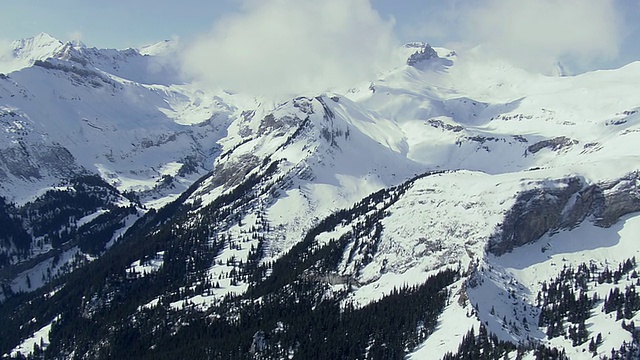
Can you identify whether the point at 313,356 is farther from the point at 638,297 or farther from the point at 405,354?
the point at 638,297

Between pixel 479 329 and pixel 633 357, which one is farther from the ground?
pixel 479 329

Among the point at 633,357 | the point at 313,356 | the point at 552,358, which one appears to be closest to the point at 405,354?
the point at 313,356

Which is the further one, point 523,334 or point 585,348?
point 523,334

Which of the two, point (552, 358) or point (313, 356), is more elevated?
point (313, 356)

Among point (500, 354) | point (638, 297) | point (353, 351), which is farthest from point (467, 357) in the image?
point (638, 297)

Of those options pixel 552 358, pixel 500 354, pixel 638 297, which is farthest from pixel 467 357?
pixel 638 297

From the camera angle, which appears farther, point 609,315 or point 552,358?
point 609,315

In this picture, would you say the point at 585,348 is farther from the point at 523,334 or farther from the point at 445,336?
the point at 445,336
